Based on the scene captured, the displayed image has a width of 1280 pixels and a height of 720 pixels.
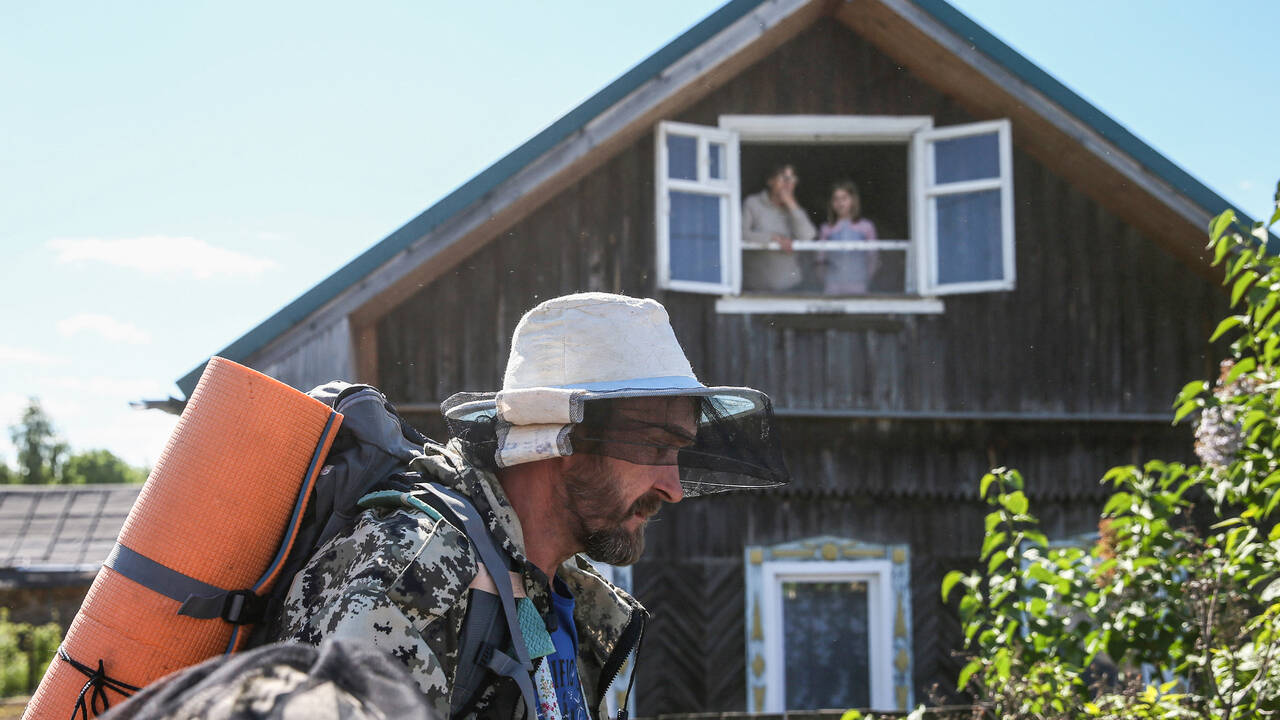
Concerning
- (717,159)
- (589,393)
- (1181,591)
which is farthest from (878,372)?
(589,393)

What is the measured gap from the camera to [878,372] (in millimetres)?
7484

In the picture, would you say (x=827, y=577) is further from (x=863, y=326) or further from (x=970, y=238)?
(x=970, y=238)

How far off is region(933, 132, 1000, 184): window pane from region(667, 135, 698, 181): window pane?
5.67 ft

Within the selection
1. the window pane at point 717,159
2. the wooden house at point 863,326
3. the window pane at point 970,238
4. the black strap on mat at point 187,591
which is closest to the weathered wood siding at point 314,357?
the wooden house at point 863,326

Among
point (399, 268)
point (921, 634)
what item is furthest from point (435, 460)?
point (921, 634)

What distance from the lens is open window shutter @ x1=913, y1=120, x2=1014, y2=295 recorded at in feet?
24.7

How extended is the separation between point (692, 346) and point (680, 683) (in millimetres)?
2267

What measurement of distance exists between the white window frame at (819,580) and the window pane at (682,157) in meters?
2.73

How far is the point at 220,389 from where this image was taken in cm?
179

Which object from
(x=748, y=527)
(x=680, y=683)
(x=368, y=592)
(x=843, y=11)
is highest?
Answer: (x=843, y=11)

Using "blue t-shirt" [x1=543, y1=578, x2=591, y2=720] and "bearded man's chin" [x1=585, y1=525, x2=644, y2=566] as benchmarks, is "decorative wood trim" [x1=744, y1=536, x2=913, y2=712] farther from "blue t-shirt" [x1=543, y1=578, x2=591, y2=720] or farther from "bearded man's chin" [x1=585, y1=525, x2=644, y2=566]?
"bearded man's chin" [x1=585, y1=525, x2=644, y2=566]

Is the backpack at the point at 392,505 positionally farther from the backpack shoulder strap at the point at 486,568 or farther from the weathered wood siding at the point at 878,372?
the weathered wood siding at the point at 878,372

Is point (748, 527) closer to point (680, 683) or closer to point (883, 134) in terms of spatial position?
point (680, 683)

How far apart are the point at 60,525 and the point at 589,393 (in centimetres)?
1821
